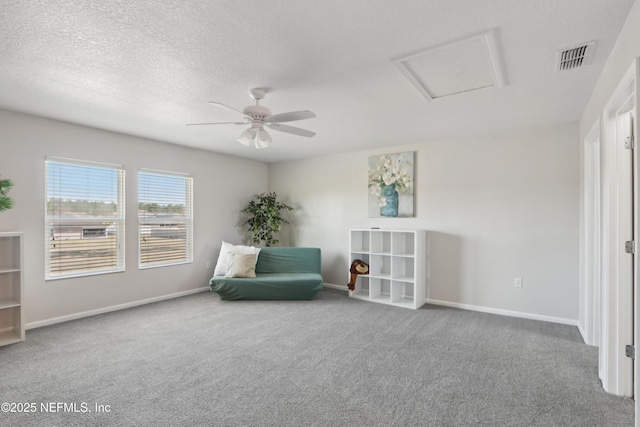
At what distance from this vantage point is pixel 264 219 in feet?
19.9

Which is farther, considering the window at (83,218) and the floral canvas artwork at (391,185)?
the floral canvas artwork at (391,185)

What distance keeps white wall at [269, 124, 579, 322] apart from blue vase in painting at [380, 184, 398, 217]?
0.14m

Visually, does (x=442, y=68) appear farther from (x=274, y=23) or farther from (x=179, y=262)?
(x=179, y=262)

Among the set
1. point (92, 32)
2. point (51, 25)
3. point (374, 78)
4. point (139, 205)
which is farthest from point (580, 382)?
point (139, 205)

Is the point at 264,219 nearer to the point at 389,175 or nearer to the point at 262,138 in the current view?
the point at 389,175

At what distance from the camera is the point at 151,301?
4758 mm

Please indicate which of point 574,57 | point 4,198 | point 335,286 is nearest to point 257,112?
point 574,57

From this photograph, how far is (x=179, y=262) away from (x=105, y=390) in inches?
116

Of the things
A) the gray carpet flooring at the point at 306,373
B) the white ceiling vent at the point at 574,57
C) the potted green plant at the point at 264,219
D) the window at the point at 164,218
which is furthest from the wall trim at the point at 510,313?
the window at the point at 164,218

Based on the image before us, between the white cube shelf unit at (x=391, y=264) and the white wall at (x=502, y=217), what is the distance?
0.24 metres

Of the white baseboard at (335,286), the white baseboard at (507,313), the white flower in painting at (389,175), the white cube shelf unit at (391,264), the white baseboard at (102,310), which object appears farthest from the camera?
the white baseboard at (335,286)

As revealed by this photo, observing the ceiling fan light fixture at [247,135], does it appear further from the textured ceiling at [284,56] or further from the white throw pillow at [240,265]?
the white throw pillow at [240,265]

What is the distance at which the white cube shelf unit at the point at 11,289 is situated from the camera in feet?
10.9

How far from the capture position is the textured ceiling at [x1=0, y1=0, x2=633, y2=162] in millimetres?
1825
